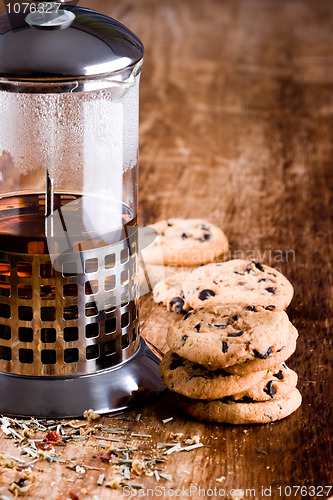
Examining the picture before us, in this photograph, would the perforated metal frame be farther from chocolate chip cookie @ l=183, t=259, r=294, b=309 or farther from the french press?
chocolate chip cookie @ l=183, t=259, r=294, b=309

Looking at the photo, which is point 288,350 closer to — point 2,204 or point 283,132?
point 2,204

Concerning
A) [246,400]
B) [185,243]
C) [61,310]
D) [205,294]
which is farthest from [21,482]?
[185,243]

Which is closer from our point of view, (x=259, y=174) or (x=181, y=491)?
(x=181, y=491)

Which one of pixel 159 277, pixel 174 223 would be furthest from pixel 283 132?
pixel 159 277

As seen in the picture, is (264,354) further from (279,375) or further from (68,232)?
(68,232)

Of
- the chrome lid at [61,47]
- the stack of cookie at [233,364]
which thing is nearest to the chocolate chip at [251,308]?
the stack of cookie at [233,364]

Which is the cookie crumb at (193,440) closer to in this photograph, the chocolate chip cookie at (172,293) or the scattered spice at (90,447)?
the scattered spice at (90,447)

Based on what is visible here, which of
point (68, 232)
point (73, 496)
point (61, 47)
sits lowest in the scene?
point (73, 496)
